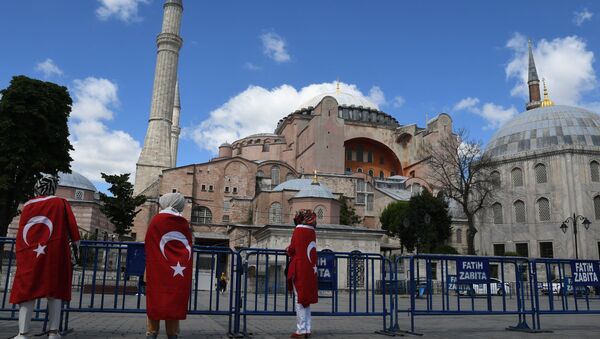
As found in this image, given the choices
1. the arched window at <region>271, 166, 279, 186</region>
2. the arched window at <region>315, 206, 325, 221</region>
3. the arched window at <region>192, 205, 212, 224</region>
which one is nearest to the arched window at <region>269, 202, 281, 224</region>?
the arched window at <region>315, 206, 325, 221</region>

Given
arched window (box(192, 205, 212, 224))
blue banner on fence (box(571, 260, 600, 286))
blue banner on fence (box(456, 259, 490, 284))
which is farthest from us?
arched window (box(192, 205, 212, 224))

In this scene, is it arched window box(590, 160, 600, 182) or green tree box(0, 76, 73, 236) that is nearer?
green tree box(0, 76, 73, 236)

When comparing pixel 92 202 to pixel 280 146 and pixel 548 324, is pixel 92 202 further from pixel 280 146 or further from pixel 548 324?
pixel 548 324

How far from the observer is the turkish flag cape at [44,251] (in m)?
4.48

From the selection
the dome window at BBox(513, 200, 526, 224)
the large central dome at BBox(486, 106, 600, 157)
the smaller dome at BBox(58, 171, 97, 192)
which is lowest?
the dome window at BBox(513, 200, 526, 224)

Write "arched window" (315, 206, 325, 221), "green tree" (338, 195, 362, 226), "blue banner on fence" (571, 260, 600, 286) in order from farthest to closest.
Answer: "green tree" (338, 195, 362, 226), "arched window" (315, 206, 325, 221), "blue banner on fence" (571, 260, 600, 286)

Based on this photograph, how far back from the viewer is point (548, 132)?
118 ft

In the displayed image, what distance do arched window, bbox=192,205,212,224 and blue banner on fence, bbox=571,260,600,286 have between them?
117ft

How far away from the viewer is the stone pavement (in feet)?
19.3

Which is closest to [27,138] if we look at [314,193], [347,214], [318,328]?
[318,328]

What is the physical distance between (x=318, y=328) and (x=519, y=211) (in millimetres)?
33337

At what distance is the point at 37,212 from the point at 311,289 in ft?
10.3

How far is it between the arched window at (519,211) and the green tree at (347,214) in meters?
12.3

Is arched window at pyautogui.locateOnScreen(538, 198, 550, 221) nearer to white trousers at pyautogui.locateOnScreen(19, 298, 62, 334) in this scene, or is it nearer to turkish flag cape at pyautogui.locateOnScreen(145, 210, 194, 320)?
turkish flag cape at pyautogui.locateOnScreen(145, 210, 194, 320)
